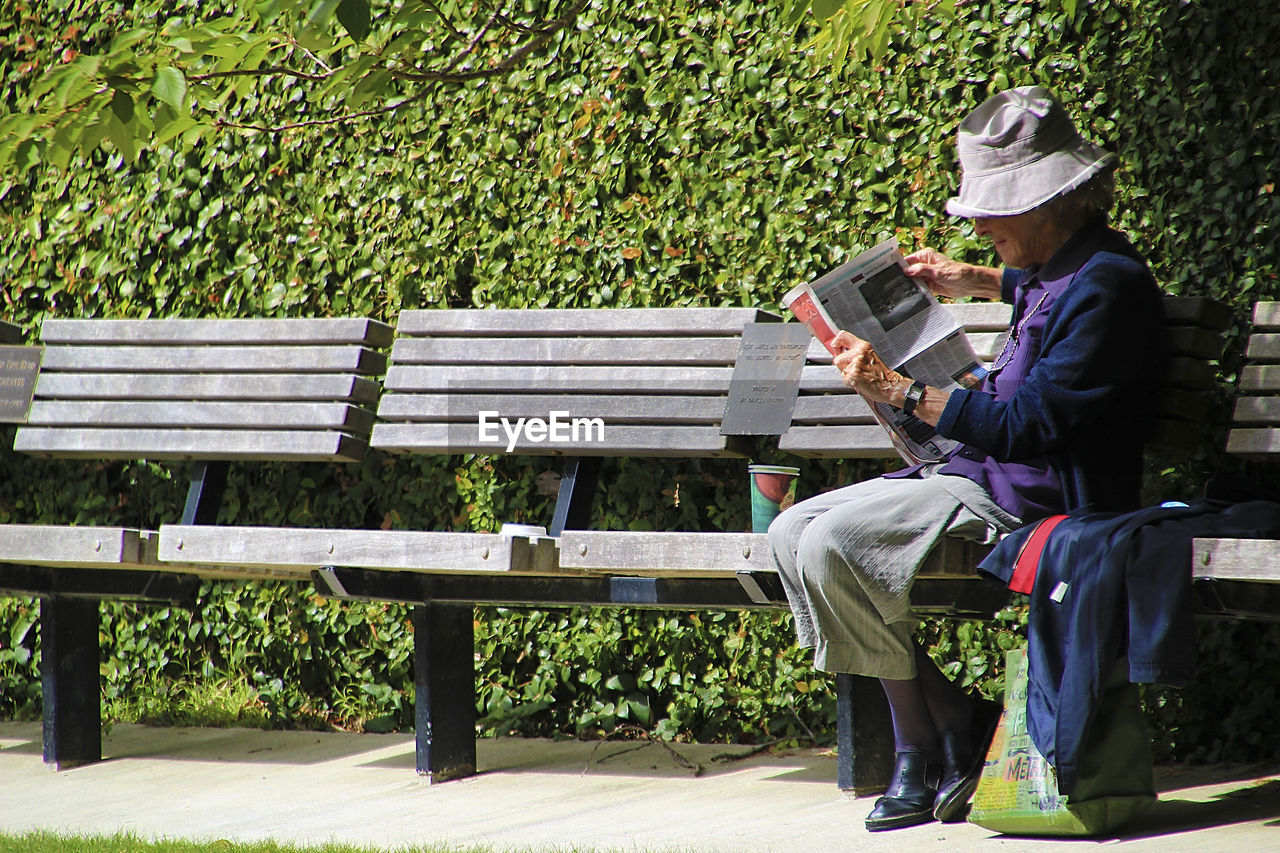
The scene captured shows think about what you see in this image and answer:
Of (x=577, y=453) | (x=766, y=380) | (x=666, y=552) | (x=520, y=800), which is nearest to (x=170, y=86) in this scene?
(x=666, y=552)

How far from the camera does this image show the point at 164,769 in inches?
152

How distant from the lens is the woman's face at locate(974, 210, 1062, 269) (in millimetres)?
2879

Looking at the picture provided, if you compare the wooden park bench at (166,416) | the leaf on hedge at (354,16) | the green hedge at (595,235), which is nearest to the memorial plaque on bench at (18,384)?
the wooden park bench at (166,416)

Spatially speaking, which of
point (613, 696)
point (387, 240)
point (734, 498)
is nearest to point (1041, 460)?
point (734, 498)

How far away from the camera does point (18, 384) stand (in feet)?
14.4

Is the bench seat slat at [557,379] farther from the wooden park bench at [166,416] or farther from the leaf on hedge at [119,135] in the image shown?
the leaf on hedge at [119,135]

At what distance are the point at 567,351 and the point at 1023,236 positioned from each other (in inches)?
55.3

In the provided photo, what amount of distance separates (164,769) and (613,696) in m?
1.26

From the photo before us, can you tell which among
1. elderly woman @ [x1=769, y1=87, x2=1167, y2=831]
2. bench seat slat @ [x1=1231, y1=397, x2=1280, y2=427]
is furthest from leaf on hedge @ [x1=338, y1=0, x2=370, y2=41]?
bench seat slat @ [x1=1231, y1=397, x2=1280, y2=427]

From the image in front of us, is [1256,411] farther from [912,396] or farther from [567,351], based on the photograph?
[567,351]

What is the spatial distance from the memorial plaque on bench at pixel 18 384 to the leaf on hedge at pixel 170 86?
2085 mm

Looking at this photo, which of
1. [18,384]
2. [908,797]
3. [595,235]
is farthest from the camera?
[18,384]

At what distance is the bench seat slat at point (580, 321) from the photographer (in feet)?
12.3

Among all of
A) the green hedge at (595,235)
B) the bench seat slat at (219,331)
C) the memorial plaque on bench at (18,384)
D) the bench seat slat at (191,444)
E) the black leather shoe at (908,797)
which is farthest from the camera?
the memorial plaque on bench at (18,384)
